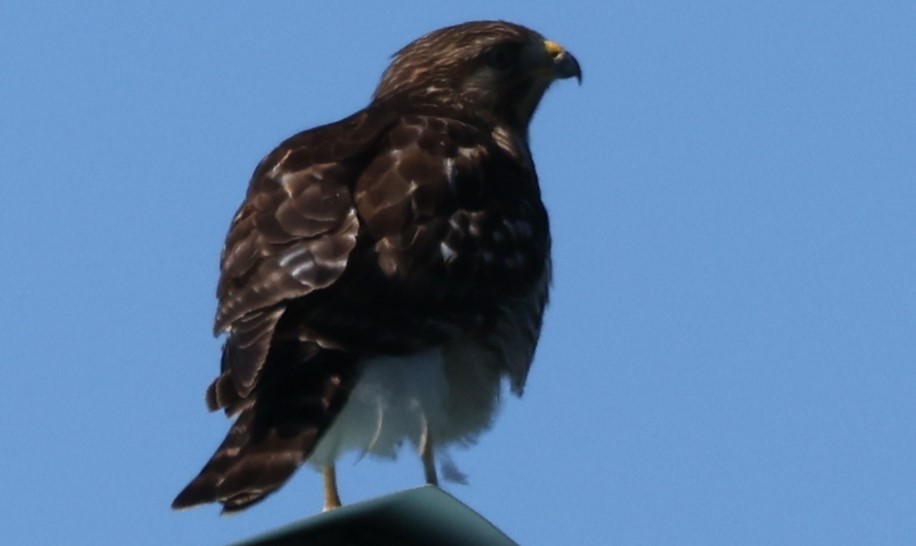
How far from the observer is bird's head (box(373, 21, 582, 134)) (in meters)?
8.53

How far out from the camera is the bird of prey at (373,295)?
620cm

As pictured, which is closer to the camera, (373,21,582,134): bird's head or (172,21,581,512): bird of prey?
(172,21,581,512): bird of prey

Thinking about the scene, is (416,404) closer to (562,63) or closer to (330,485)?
(330,485)

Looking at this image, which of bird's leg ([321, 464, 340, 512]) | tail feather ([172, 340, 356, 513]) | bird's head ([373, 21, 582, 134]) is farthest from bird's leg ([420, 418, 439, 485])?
bird's head ([373, 21, 582, 134])

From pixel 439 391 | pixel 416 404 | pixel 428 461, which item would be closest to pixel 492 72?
pixel 428 461

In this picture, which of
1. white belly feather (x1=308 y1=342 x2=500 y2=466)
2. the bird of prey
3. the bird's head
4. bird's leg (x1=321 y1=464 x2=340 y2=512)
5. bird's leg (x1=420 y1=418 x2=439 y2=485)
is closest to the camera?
the bird of prey

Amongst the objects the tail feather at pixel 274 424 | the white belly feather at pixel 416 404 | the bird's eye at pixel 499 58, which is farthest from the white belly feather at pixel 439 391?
the bird's eye at pixel 499 58

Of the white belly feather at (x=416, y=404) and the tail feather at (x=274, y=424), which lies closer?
the tail feather at (x=274, y=424)

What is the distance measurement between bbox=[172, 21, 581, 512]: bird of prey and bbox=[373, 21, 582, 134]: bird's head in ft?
0.96

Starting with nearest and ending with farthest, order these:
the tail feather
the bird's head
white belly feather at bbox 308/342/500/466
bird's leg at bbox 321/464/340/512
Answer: the tail feather
white belly feather at bbox 308/342/500/466
bird's leg at bbox 321/464/340/512
the bird's head

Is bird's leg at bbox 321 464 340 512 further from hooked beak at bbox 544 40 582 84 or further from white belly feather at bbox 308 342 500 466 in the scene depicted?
hooked beak at bbox 544 40 582 84

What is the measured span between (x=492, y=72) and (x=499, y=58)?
72mm

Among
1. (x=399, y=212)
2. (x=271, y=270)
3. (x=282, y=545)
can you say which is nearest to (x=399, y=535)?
(x=282, y=545)

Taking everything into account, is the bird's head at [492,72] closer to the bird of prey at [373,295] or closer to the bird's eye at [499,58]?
the bird's eye at [499,58]
